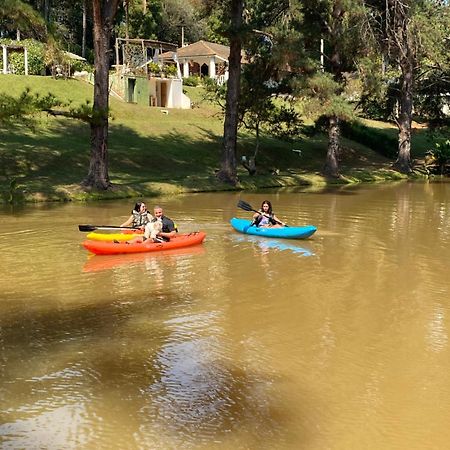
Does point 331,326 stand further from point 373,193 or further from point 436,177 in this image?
point 436,177

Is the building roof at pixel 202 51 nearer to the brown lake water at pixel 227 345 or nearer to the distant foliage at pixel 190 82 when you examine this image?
the distant foliage at pixel 190 82

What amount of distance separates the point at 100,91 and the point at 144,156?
9.62 m

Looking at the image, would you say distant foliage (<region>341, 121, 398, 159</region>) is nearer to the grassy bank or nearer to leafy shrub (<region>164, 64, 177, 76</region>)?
the grassy bank

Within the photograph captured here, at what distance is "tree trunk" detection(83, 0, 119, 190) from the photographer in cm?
2555

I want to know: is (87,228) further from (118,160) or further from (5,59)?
(5,59)

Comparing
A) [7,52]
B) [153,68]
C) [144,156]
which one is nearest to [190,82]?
[153,68]

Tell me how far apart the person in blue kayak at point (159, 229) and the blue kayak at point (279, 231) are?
2525 mm

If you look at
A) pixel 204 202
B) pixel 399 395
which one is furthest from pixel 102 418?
pixel 204 202

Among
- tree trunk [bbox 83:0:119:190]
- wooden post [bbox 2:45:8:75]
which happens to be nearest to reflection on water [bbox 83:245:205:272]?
tree trunk [bbox 83:0:119:190]

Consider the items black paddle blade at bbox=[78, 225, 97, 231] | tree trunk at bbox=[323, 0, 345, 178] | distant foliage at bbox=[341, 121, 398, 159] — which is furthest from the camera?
distant foliage at bbox=[341, 121, 398, 159]

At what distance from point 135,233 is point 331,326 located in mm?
7580

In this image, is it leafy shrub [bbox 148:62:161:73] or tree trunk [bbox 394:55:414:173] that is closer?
tree trunk [bbox 394:55:414:173]

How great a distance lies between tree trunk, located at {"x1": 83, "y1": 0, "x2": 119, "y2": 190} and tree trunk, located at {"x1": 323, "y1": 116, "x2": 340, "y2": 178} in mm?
13816

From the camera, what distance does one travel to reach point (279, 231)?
59.2 feet
